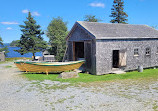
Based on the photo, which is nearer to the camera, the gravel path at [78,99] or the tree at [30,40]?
the gravel path at [78,99]

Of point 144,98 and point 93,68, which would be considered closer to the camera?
point 144,98

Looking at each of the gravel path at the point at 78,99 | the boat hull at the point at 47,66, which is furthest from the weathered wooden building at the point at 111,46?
the gravel path at the point at 78,99

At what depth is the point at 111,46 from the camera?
627 inches

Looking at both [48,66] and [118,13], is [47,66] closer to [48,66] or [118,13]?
[48,66]

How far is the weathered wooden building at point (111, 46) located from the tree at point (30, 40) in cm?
1773

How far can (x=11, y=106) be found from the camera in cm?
732

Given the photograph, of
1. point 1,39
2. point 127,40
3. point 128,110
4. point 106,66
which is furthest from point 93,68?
point 1,39

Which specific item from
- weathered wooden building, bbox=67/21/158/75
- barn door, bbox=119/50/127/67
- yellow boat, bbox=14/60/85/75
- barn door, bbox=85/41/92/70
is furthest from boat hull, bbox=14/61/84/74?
barn door, bbox=119/50/127/67

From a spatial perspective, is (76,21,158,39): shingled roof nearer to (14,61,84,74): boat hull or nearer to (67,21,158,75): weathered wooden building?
(67,21,158,75): weathered wooden building

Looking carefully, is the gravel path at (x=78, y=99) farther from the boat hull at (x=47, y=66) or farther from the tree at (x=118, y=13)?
the tree at (x=118, y=13)

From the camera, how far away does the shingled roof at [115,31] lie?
15844 millimetres

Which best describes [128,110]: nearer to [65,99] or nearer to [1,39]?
[65,99]

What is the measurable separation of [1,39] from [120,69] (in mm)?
36682

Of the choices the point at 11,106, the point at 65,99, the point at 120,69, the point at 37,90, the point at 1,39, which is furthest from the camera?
the point at 1,39
